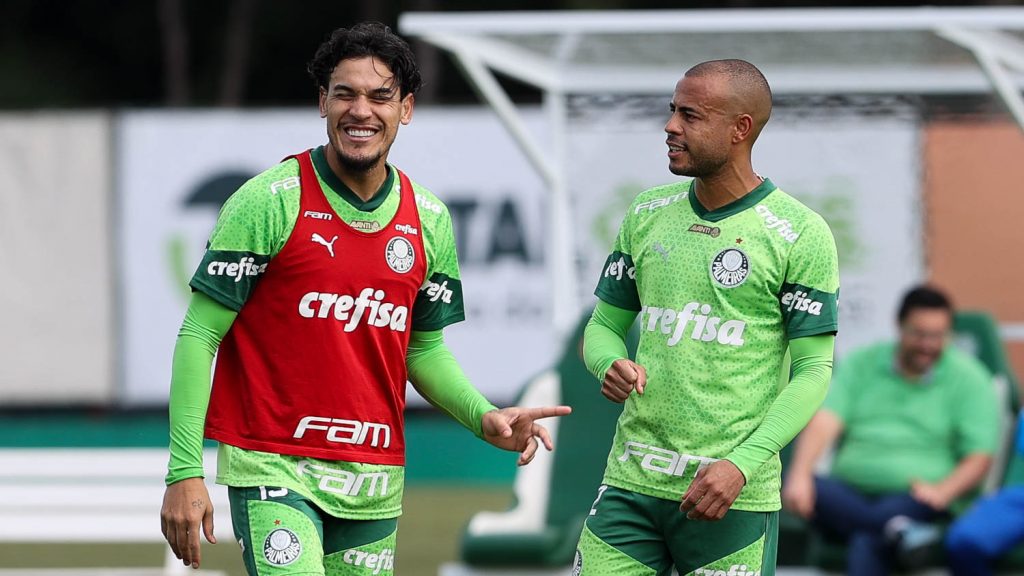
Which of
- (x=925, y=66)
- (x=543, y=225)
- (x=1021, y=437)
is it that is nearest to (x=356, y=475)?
(x=1021, y=437)

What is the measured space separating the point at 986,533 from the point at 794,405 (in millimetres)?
3014

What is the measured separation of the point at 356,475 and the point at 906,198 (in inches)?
272

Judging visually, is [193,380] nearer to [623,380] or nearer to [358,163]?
[358,163]

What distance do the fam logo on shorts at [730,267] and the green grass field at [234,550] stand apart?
431 centimetres

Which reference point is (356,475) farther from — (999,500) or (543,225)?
(543,225)

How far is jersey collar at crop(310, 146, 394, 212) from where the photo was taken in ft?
13.4

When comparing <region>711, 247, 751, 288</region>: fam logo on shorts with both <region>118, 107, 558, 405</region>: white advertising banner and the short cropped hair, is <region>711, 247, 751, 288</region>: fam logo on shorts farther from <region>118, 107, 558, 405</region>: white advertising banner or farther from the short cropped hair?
<region>118, 107, 558, 405</region>: white advertising banner

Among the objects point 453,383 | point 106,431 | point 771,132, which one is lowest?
point 106,431

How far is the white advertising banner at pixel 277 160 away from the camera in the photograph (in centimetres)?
1248

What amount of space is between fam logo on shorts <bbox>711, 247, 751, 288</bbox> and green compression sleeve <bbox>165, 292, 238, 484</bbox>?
114 centimetres

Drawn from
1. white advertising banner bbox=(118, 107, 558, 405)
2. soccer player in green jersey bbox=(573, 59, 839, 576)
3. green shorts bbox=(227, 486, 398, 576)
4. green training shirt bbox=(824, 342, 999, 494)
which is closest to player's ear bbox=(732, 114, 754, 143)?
soccer player in green jersey bbox=(573, 59, 839, 576)

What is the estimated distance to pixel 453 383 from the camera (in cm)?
434

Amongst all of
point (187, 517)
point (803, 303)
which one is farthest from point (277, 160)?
point (187, 517)

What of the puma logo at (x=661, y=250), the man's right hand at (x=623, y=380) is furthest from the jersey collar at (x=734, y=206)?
A: the man's right hand at (x=623, y=380)
